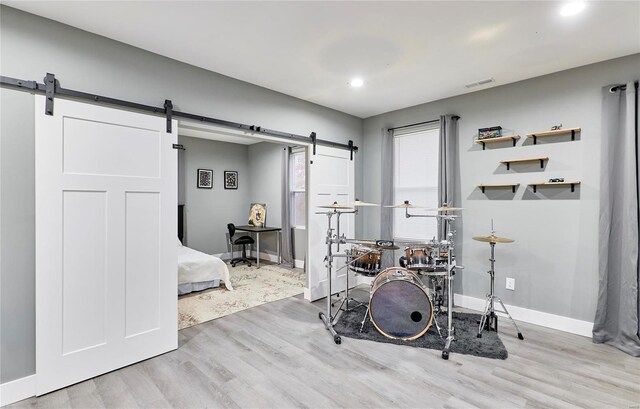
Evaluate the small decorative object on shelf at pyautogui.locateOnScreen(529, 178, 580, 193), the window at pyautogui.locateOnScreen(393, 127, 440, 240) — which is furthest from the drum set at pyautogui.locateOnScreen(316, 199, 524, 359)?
the window at pyautogui.locateOnScreen(393, 127, 440, 240)

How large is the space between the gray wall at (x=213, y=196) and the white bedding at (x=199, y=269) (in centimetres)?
171

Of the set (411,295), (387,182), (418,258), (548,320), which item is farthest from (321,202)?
(548,320)

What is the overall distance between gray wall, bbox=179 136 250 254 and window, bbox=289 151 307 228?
1.49m

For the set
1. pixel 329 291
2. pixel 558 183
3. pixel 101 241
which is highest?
pixel 558 183

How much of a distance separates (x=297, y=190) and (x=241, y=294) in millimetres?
2534

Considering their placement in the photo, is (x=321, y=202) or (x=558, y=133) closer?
(x=558, y=133)

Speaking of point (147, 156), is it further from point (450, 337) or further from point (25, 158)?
point (450, 337)

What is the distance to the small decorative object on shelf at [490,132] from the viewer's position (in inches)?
136

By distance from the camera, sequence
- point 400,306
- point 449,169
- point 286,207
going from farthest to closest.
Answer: point 286,207, point 449,169, point 400,306

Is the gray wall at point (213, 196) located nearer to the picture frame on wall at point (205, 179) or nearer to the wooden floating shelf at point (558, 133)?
the picture frame on wall at point (205, 179)

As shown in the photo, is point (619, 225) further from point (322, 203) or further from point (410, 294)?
point (322, 203)

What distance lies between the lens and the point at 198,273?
170 inches

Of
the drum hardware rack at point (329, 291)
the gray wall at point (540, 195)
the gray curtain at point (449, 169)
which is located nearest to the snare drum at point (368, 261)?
the drum hardware rack at point (329, 291)

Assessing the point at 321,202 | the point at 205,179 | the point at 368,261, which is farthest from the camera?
the point at 205,179
